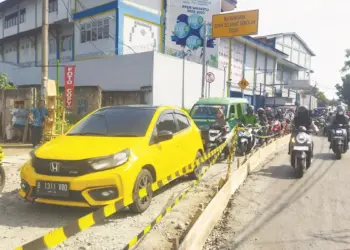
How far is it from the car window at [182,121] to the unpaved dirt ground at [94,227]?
1.20m

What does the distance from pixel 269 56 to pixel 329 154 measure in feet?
106

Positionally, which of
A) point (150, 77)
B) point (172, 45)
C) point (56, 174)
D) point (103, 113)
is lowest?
point (56, 174)

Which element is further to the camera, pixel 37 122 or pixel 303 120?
pixel 37 122

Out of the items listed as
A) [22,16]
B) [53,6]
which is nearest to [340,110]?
→ [53,6]

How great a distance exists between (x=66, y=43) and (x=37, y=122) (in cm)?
2034

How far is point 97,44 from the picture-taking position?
25469 mm

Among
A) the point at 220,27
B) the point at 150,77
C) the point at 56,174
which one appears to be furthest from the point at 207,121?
the point at 220,27

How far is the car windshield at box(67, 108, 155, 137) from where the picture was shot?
209 inches

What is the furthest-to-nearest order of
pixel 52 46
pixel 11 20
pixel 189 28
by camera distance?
pixel 11 20
pixel 52 46
pixel 189 28

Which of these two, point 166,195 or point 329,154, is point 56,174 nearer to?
point 166,195

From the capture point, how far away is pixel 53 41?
101 feet

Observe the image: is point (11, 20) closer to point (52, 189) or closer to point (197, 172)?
point (197, 172)

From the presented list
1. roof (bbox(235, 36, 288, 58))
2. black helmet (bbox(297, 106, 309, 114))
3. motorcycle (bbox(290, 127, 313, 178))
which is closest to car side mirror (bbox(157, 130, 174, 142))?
motorcycle (bbox(290, 127, 313, 178))

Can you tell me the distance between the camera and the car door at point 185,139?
6219 mm
